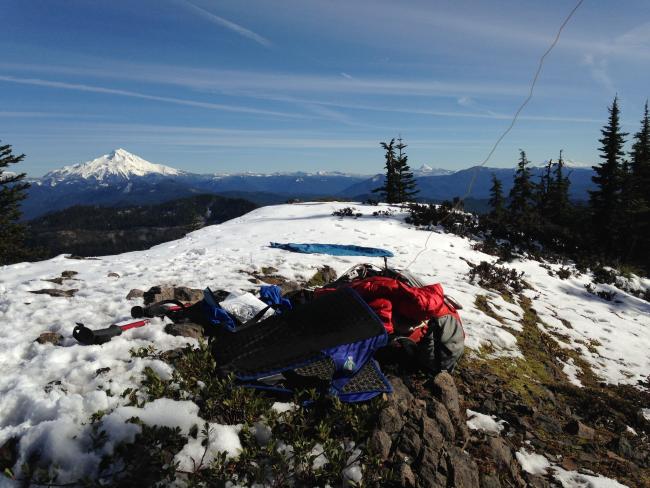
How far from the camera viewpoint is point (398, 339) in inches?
202

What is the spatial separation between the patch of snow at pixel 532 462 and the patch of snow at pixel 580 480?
112mm

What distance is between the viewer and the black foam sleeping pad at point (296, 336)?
4324mm

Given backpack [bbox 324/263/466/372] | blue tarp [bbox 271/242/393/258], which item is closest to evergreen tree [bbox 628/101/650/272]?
blue tarp [bbox 271/242/393/258]

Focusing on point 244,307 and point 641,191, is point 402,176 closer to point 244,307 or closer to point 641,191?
point 641,191

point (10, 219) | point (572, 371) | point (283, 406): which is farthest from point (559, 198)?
point (10, 219)

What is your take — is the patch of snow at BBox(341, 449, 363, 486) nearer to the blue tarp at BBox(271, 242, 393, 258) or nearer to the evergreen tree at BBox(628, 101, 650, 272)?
the blue tarp at BBox(271, 242, 393, 258)

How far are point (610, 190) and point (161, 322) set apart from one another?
43.2 m

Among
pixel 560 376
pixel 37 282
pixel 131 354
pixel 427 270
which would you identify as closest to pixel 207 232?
pixel 37 282

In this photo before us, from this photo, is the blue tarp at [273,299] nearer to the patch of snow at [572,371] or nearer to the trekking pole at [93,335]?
the trekking pole at [93,335]

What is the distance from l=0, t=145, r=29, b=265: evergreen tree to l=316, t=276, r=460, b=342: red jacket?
131 feet

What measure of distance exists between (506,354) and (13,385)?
819 centimetres

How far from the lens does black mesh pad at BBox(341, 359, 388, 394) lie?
4.24 m

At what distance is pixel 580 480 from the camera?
4043mm

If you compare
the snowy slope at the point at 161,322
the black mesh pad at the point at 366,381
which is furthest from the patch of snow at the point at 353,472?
the snowy slope at the point at 161,322
